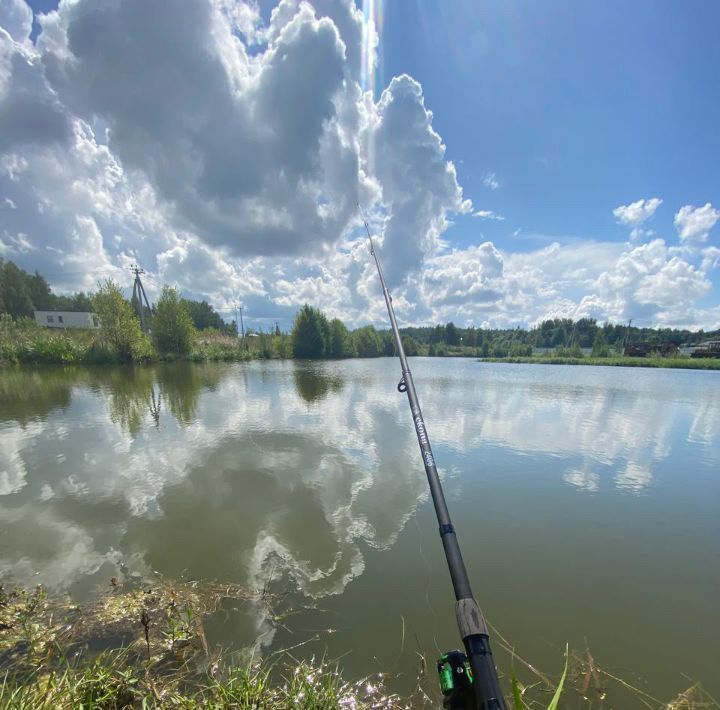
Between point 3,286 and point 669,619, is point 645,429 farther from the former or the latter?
point 3,286

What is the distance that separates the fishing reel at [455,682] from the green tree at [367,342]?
76686 millimetres

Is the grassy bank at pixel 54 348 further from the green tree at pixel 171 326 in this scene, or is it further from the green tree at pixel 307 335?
the green tree at pixel 307 335

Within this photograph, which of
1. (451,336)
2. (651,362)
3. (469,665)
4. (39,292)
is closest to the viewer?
(469,665)

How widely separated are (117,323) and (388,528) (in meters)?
34.4

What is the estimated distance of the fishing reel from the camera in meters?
1.29

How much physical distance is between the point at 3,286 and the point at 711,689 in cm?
10457

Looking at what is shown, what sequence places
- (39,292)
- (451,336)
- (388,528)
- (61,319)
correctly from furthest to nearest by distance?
(451,336), (39,292), (61,319), (388,528)

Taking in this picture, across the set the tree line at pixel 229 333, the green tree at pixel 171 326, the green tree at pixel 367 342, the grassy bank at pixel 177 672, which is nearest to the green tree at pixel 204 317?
the tree line at pixel 229 333

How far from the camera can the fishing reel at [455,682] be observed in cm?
129

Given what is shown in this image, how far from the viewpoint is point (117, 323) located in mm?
29859

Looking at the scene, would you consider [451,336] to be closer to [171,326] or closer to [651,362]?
[651,362]

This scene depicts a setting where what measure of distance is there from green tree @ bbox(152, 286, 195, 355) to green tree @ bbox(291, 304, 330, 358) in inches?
781

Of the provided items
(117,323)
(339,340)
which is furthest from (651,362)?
(117,323)

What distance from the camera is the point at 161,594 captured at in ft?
10.7
